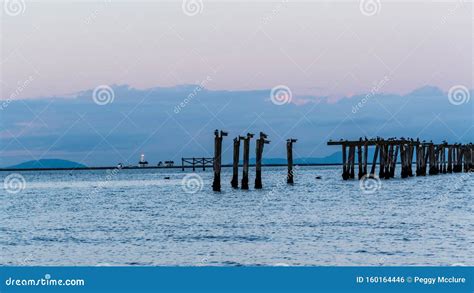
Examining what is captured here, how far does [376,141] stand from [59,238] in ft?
148

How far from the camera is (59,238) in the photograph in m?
32.8

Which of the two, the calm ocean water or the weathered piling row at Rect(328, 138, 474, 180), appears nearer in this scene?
the calm ocean water

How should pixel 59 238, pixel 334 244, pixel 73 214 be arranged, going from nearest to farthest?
pixel 334 244 < pixel 59 238 < pixel 73 214

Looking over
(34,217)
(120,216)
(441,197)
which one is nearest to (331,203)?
(441,197)

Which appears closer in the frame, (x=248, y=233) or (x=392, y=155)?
(x=248, y=233)

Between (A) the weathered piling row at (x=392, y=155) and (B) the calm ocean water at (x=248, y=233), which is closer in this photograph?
(B) the calm ocean water at (x=248, y=233)

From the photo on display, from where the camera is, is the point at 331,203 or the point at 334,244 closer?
the point at 334,244

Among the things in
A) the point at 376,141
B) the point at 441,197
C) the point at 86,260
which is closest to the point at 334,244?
the point at 86,260
